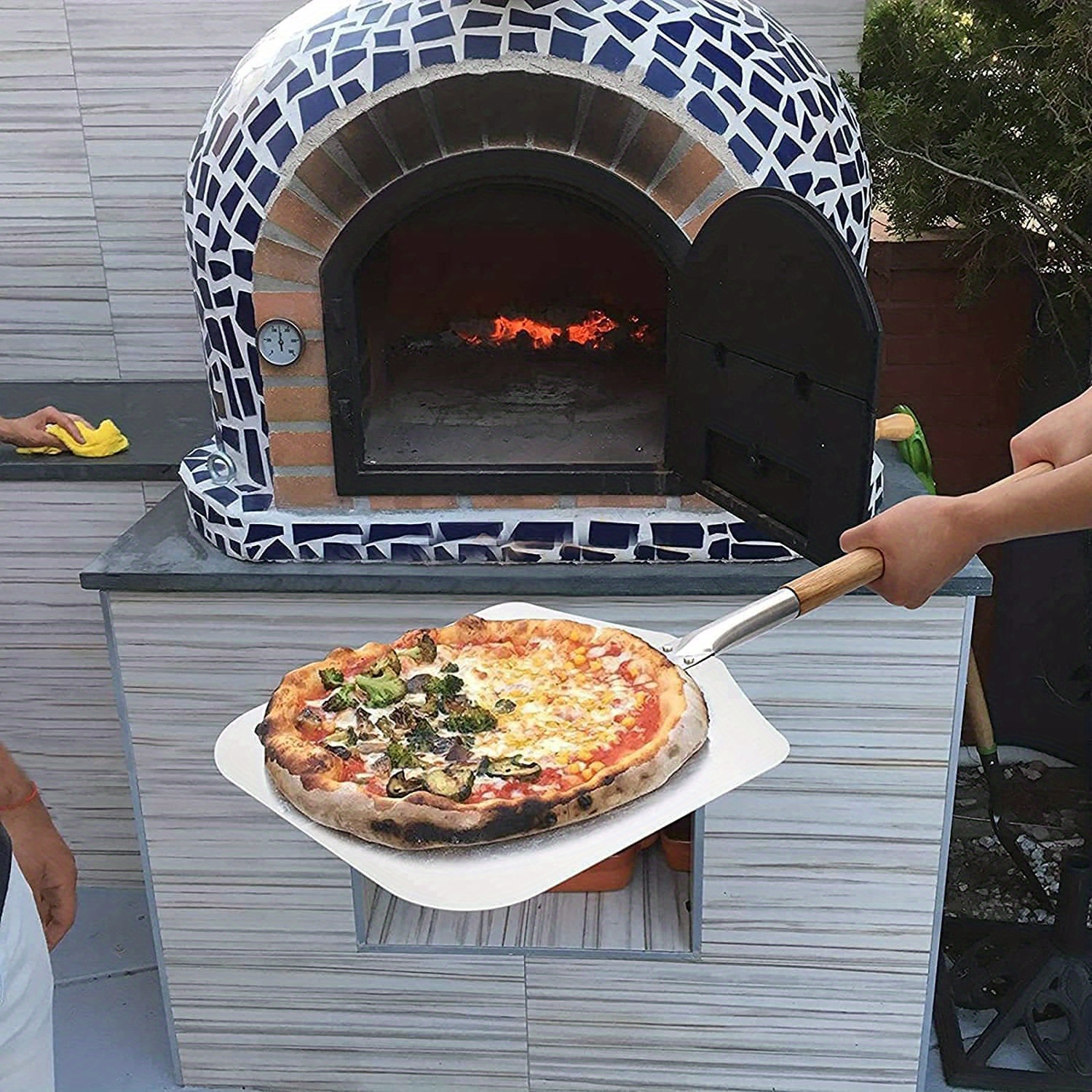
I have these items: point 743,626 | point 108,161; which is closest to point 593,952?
point 743,626

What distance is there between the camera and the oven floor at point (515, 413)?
1927 mm

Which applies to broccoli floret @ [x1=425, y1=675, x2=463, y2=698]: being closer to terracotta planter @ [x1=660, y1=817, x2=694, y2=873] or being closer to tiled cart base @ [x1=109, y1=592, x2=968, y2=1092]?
tiled cart base @ [x1=109, y1=592, x2=968, y2=1092]

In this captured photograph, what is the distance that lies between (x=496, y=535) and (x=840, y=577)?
827 millimetres

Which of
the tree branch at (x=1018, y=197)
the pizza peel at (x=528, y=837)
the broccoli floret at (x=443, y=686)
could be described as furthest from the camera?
the tree branch at (x=1018, y=197)

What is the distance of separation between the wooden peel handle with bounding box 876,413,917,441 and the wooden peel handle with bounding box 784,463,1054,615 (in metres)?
0.98

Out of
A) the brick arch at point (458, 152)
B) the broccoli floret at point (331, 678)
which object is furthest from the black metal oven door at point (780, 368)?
the broccoli floret at point (331, 678)

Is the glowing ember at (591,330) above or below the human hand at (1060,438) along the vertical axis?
below

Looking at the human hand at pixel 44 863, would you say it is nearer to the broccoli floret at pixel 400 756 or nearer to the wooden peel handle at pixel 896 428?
the broccoli floret at pixel 400 756

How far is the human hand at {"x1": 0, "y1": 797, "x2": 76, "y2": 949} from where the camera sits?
5.39 ft

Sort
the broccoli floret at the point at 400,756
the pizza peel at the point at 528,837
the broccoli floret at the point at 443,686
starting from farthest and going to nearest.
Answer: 1. the broccoli floret at the point at 443,686
2. the broccoli floret at the point at 400,756
3. the pizza peel at the point at 528,837

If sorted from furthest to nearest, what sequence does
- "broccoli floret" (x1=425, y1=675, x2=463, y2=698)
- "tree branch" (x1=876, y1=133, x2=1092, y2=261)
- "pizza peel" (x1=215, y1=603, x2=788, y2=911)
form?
"tree branch" (x1=876, y1=133, x2=1092, y2=261) → "broccoli floret" (x1=425, y1=675, x2=463, y2=698) → "pizza peel" (x1=215, y1=603, x2=788, y2=911)

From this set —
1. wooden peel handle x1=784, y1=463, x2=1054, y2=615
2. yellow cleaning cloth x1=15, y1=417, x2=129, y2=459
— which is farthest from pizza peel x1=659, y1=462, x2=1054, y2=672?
yellow cleaning cloth x1=15, y1=417, x2=129, y2=459

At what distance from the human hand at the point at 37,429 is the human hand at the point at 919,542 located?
5.29ft

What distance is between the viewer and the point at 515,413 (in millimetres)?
2127
